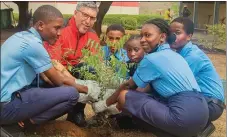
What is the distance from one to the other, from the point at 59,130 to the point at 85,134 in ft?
0.75

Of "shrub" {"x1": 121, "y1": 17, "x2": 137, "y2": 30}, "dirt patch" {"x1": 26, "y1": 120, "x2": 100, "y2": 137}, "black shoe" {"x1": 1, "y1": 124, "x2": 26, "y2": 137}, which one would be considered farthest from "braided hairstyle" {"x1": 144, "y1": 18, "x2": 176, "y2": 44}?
"shrub" {"x1": 121, "y1": 17, "x2": 137, "y2": 30}

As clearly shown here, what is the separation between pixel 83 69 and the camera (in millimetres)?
3133

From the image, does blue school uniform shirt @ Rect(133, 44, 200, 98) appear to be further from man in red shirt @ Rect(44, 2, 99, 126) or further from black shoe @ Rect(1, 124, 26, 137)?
black shoe @ Rect(1, 124, 26, 137)

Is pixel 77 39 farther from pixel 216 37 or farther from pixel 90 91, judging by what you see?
pixel 216 37

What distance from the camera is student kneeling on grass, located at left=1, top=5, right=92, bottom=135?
262cm

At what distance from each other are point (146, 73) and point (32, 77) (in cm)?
84

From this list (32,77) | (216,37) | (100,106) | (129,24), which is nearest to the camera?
(32,77)

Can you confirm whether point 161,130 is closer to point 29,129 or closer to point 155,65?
point 155,65

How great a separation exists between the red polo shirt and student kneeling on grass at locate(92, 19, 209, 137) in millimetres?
750

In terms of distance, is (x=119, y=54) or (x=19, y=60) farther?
(x=119, y=54)

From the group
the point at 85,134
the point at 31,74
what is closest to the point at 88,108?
the point at 85,134

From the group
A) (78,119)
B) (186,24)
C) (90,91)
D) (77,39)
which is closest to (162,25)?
(186,24)

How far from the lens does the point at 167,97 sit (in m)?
2.72

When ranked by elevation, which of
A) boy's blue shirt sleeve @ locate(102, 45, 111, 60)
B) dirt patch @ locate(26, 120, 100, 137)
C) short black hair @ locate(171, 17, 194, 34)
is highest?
short black hair @ locate(171, 17, 194, 34)
